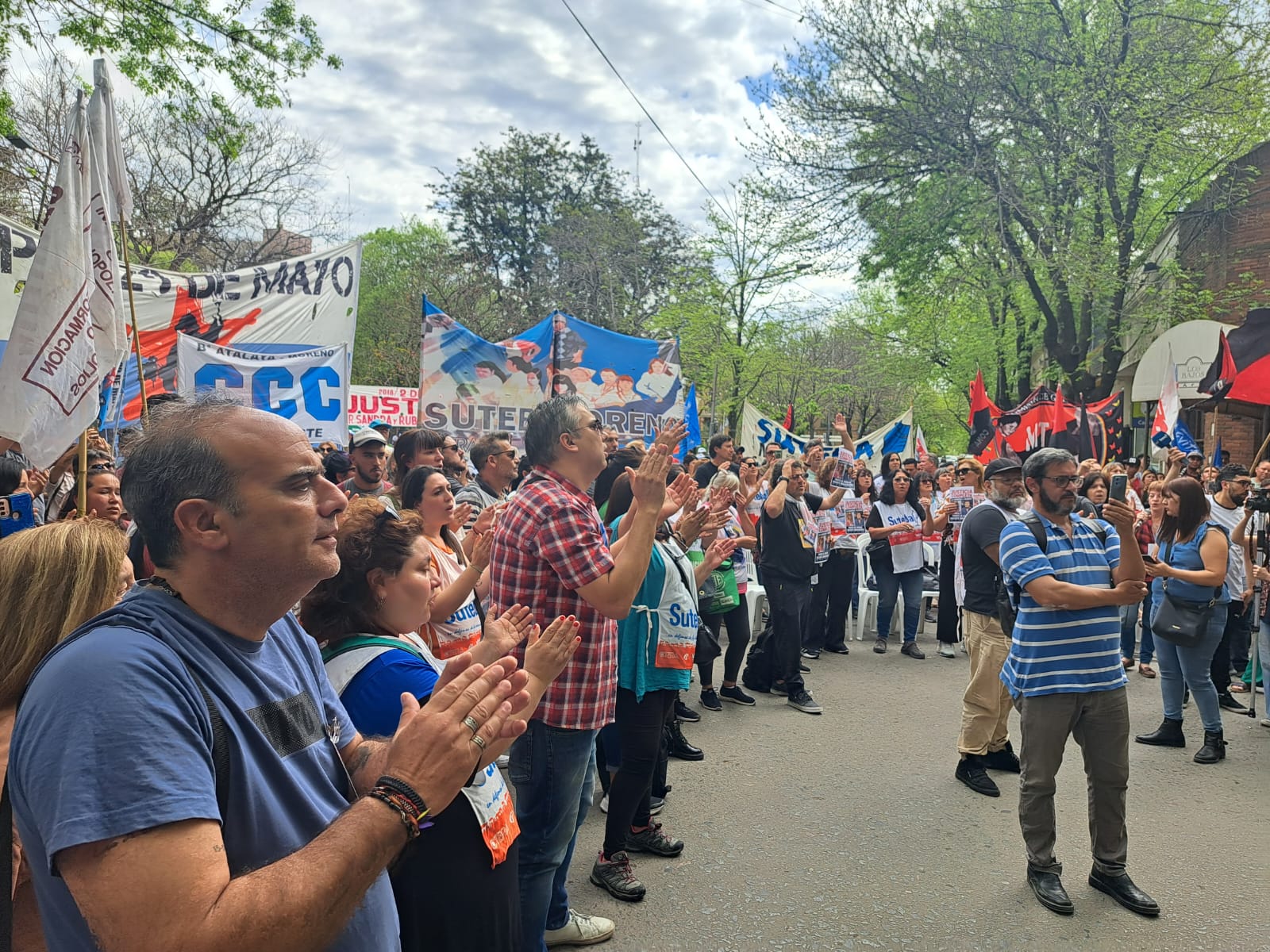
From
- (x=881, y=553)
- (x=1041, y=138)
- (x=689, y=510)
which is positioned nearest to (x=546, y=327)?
(x=881, y=553)

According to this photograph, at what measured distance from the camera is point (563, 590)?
3025 millimetres

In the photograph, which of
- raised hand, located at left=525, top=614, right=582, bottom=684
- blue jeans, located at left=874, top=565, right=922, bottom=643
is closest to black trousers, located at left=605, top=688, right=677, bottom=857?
raised hand, located at left=525, top=614, right=582, bottom=684

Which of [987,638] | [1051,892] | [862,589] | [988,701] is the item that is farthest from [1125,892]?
[862,589]

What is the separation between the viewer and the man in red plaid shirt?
289 centimetres

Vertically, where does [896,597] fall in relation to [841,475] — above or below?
below

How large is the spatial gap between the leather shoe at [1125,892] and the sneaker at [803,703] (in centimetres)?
268

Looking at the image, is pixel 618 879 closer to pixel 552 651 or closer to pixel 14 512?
pixel 552 651

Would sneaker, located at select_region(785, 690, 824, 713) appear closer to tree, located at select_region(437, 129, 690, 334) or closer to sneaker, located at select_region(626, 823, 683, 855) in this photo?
sneaker, located at select_region(626, 823, 683, 855)

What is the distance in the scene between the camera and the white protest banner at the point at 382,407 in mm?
17469

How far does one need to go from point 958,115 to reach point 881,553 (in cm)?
1269

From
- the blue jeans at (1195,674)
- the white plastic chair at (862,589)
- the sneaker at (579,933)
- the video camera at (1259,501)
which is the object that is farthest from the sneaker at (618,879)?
the white plastic chair at (862,589)

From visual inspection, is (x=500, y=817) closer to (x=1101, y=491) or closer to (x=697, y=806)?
(x=697, y=806)

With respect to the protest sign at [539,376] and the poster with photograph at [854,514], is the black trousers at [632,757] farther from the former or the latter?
the poster with photograph at [854,514]

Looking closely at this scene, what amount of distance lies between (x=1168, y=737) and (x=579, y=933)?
4.61 m
